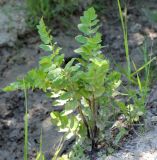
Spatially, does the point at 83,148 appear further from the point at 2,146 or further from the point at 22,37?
the point at 22,37

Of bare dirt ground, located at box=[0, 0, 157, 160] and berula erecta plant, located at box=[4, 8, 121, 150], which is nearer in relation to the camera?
berula erecta plant, located at box=[4, 8, 121, 150]

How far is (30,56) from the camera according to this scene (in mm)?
3223

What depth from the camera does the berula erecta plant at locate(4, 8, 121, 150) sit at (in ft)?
6.42

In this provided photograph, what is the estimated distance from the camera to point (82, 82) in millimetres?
2043

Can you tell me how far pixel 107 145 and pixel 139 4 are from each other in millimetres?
1694

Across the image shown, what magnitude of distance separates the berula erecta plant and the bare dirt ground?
314 mm

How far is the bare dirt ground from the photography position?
266 centimetres

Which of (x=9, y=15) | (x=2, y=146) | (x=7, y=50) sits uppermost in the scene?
(x=9, y=15)

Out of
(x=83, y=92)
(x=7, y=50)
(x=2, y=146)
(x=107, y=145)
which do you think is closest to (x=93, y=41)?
(x=83, y=92)

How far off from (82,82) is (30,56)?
1.25 metres

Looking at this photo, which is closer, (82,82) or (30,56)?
(82,82)

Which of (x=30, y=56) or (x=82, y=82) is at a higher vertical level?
(x=82, y=82)

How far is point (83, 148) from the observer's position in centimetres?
221

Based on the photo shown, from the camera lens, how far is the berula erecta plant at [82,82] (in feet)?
6.42
